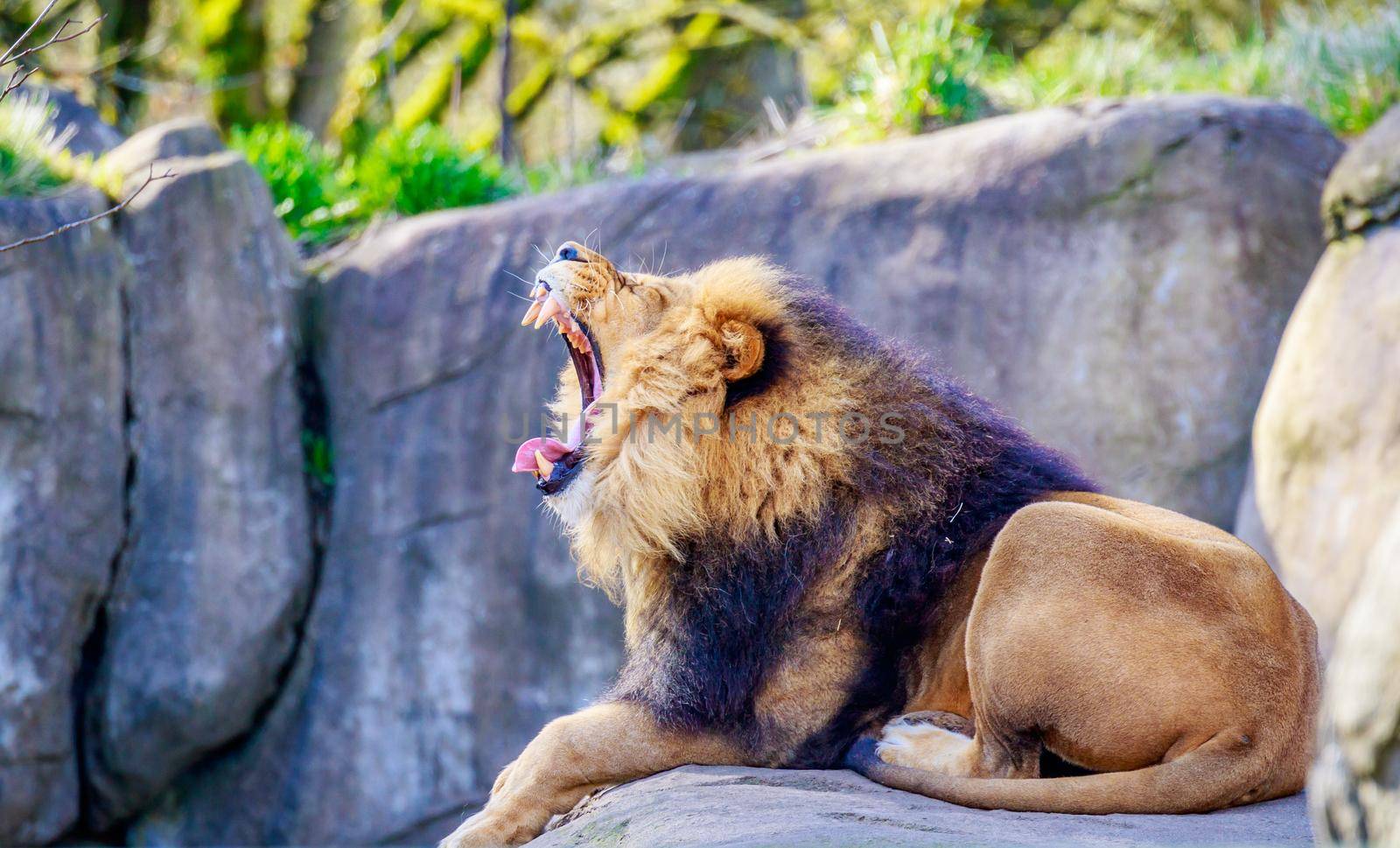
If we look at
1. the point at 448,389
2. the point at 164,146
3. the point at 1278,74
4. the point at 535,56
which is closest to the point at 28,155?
the point at 164,146

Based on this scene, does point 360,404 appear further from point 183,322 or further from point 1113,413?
point 1113,413

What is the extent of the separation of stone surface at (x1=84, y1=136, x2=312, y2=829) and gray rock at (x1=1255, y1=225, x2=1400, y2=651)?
4798 mm

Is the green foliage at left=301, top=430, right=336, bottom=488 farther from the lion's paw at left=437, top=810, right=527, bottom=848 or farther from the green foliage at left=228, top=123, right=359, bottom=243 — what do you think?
the lion's paw at left=437, top=810, right=527, bottom=848

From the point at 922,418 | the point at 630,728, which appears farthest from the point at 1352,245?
the point at 630,728

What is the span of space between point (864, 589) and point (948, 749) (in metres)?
0.47

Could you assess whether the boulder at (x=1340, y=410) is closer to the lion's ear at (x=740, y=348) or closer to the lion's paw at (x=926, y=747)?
the lion's paw at (x=926, y=747)

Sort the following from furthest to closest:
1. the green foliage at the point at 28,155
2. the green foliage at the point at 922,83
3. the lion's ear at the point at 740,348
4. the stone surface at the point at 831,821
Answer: the green foliage at the point at 922,83 → the green foliage at the point at 28,155 → the lion's ear at the point at 740,348 → the stone surface at the point at 831,821

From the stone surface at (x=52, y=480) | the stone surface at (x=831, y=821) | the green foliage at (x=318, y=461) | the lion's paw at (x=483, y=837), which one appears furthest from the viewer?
the green foliage at (x=318, y=461)

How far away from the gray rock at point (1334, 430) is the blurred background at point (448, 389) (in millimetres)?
15

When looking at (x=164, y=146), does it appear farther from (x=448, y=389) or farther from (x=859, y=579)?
(x=859, y=579)

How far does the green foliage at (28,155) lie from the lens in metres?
6.51

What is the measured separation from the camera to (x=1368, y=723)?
1743mm

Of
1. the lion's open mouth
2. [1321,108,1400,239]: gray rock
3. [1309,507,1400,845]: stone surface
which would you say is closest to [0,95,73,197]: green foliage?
the lion's open mouth

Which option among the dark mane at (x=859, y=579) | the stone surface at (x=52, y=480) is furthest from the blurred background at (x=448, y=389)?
the dark mane at (x=859, y=579)
